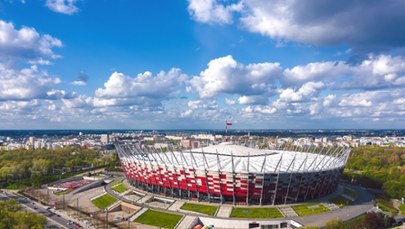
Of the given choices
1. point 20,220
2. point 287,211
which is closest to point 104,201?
point 20,220

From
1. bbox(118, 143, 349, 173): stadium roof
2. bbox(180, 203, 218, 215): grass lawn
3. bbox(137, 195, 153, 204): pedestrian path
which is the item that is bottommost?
bbox(180, 203, 218, 215): grass lawn

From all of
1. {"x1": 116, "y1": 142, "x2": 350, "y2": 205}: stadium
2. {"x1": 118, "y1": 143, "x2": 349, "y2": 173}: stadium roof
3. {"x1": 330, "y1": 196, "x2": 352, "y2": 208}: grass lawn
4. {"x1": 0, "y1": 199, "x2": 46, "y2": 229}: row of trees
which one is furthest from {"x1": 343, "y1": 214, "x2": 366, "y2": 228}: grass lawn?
{"x1": 0, "y1": 199, "x2": 46, "y2": 229}: row of trees

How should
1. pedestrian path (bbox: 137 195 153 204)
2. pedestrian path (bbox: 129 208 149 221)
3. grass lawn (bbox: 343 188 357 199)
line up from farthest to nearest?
1. grass lawn (bbox: 343 188 357 199)
2. pedestrian path (bbox: 137 195 153 204)
3. pedestrian path (bbox: 129 208 149 221)

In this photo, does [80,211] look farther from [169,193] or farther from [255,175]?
[255,175]

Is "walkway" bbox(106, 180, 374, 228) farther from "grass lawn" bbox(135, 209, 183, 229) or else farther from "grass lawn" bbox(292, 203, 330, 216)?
"grass lawn" bbox(135, 209, 183, 229)

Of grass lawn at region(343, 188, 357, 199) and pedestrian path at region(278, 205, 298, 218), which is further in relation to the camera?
grass lawn at region(343, 188, 357, 199)

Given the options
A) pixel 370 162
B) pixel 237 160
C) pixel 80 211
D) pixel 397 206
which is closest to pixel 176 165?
pixel 237 160

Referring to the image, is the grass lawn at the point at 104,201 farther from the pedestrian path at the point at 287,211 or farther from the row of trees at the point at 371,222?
the row of trees at the point at 371,222
